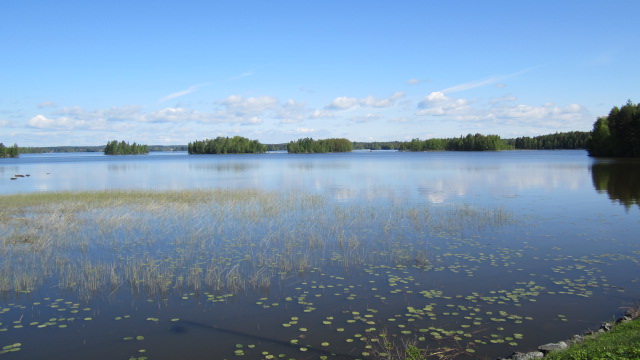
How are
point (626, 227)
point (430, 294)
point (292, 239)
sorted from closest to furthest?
point (430, 294)
point (292, 239)
point (626, 227)

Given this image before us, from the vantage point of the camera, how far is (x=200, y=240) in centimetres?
1773

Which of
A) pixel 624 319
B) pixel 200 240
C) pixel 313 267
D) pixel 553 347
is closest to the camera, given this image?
pixel 553 347

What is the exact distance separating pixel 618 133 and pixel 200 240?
9820 cm

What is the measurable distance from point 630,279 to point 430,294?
18.4 ft

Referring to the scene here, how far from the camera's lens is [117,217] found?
74.0 feet

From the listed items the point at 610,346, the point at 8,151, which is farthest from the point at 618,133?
the point at 8,151

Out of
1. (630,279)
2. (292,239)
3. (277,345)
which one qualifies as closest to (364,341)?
(277,345)

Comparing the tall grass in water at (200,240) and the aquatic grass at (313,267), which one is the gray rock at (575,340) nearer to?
the aquatic grass at (313,267)

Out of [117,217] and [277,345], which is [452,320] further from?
[117,217]

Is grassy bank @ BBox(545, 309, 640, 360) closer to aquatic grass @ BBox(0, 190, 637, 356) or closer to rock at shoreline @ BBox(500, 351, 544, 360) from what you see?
rock at shoreline @ BBox(500, 351, 544, 360)

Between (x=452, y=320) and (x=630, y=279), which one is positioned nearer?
(x=452, y=320)

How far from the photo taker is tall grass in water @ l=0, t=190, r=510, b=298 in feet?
42.1

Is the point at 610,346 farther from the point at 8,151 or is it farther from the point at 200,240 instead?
the point at 8,151

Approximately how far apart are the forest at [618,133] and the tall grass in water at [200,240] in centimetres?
8005
